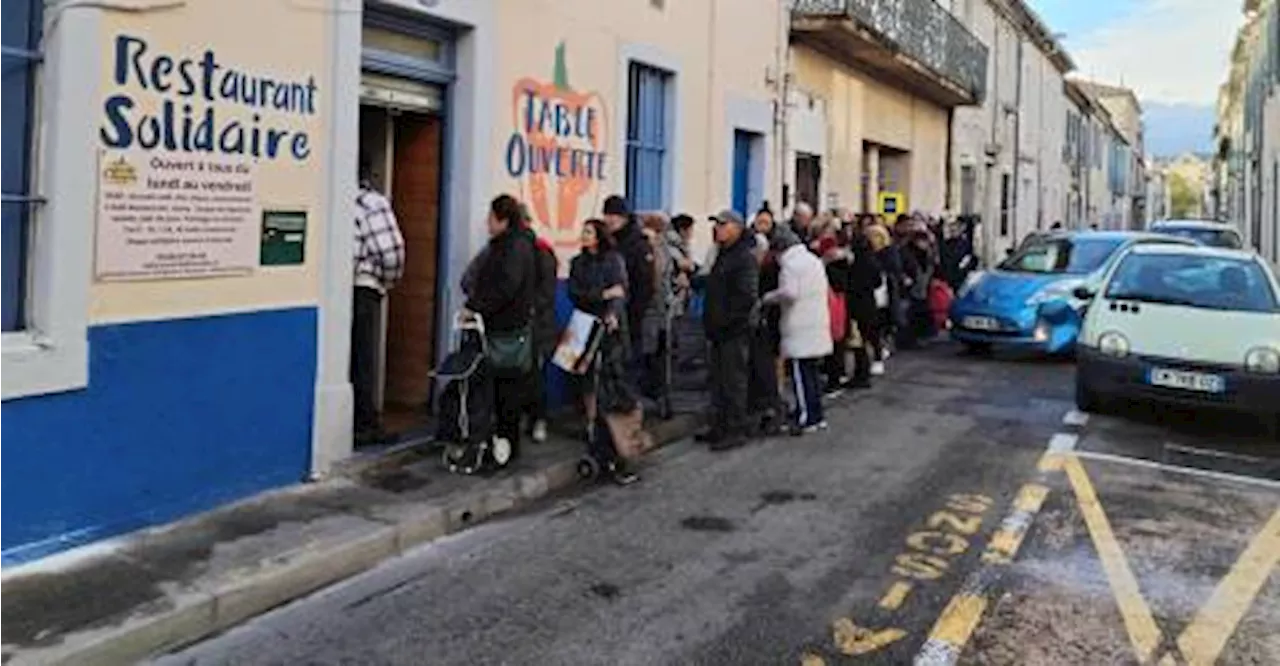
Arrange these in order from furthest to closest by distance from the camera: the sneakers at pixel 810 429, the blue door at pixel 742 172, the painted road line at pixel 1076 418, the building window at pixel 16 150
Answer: the blue door at pixel 742 172 < the painted road line at pixel 1076 418 < the sneakers at pixel 810 429 < the building window at pixel 16 150

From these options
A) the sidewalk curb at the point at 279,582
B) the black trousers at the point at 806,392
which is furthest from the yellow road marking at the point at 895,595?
the black trousers at the point at 806,392

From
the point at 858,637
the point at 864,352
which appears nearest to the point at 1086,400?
the point at 864,352

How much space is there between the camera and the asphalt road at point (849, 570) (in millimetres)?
5246

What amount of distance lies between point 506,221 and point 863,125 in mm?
13167

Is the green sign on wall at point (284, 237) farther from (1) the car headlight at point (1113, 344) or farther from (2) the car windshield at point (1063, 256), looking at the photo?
(2) the car windshield at point (1063, 256)

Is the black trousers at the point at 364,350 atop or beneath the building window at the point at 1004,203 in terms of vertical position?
beneath

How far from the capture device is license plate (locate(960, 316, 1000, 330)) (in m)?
15.5

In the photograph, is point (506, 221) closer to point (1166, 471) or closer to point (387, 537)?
point (387, 537)

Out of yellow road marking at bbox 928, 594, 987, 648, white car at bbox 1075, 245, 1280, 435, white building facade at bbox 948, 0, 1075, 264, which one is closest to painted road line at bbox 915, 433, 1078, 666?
yellow road marking at bbox 928, 594, 987, 648

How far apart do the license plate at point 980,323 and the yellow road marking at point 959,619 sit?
10.0 m

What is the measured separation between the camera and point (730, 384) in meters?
9.73

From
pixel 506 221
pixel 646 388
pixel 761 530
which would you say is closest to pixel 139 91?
pixel 506 221

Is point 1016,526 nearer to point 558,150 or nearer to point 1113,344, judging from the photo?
point 1113,344

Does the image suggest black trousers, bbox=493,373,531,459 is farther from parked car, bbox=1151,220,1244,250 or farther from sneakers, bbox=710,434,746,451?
parked car, bbox=1151,220,1244,250
